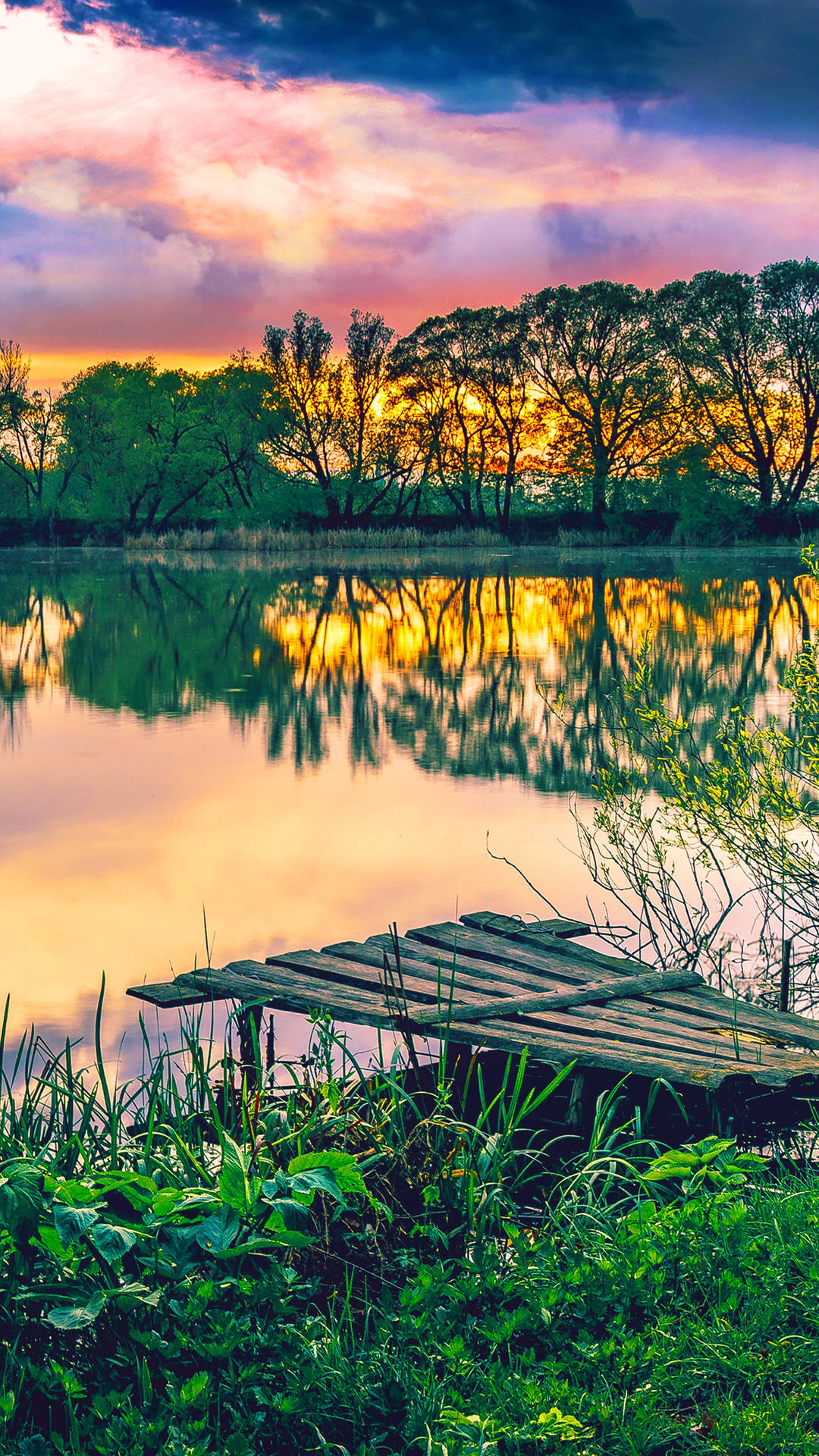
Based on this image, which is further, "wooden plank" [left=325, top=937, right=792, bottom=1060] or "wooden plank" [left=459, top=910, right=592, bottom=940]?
"wooden plank" [left=459, top=910, right=592, bottom=940]

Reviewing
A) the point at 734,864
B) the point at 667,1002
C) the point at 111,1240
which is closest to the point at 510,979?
the point at 667,1002

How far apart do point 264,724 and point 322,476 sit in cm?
5196

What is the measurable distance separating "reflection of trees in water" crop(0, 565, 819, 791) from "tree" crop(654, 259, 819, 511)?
19089mm

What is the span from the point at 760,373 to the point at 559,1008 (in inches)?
2092

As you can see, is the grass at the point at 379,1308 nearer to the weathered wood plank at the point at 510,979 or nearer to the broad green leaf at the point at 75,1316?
the broad green leaf at the point at 75,1316

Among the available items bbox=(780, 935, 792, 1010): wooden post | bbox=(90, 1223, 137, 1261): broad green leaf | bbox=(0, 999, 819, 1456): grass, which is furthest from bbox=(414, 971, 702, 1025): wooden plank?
bbox=(90, 1223, 137, 1261): broad green leaf

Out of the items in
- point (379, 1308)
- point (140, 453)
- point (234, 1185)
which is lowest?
point (379, 1308)

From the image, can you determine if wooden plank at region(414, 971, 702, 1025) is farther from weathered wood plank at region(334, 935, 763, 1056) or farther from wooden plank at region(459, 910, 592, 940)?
wooden plank at region(459, 910, 592, 940)

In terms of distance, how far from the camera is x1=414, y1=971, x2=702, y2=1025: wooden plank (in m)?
5.51

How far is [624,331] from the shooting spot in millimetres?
58531

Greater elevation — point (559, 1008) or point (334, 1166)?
point (334, 1166)

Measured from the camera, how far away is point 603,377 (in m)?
59.3

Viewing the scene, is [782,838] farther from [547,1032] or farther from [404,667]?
[404,667]

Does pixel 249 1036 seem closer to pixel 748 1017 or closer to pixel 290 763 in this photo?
pixel 748 1017
